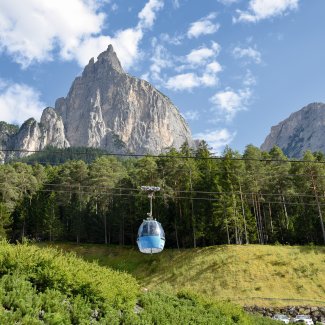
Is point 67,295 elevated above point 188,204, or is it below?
below

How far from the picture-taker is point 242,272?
4444 centimetres

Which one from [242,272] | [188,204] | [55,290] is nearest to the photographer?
[55,290]

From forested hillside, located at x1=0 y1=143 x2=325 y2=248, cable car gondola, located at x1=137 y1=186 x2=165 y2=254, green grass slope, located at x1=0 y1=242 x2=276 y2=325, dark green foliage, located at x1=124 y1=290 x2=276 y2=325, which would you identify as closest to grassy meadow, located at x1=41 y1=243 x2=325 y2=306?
forested hillside, located at x1=0 y1=143 x2=325 y2=248

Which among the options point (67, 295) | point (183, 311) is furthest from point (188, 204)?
point (67, 295)

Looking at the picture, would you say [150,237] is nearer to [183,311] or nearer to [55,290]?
[183,311]

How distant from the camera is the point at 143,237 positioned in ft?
60.8

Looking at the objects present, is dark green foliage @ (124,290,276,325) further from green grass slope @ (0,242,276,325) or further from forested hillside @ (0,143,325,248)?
forested hillside @ (0,143,325,248)

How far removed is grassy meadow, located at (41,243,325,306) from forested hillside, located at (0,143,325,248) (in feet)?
18.2

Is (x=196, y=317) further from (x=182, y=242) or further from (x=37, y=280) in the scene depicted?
(x=182, y=242)

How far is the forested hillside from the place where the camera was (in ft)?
188

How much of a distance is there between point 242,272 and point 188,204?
17703 mm

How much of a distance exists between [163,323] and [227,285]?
102 feet

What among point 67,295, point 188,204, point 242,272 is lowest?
point 242,272

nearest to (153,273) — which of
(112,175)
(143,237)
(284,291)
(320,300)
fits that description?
(284,291)
